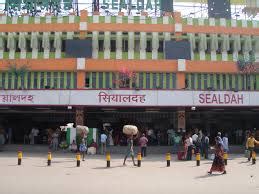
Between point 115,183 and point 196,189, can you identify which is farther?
point 115,183

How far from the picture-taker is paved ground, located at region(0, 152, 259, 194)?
41.5 ft

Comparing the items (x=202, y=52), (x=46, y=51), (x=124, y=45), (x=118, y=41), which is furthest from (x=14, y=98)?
(x=202, y=52)

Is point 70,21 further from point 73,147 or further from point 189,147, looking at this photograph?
point 189,147

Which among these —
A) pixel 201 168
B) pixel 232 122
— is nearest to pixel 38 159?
pixel 201 168

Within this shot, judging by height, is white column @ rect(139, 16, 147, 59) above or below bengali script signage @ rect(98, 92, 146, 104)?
above

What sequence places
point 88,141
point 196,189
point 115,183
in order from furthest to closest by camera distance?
point 88,141, point 115,183, point 196,189

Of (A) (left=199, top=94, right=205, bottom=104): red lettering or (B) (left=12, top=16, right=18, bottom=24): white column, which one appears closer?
(A) (left=199, top=94, right=205, bottom=104): red lettering

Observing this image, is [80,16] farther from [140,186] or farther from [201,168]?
[140,186]

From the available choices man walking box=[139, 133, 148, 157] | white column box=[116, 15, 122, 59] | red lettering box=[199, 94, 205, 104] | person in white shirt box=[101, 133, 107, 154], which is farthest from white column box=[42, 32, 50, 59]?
man walking box=[139, 133, 148, 157]

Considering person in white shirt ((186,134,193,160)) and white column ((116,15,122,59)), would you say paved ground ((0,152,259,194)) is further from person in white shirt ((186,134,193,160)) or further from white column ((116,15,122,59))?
white column ((116,15,122,59))

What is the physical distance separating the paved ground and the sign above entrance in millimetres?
7459

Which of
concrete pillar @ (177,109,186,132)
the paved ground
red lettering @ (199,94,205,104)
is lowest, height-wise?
the paved ground

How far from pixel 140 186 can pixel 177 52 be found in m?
22.5

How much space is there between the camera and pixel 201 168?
60.7 ft
